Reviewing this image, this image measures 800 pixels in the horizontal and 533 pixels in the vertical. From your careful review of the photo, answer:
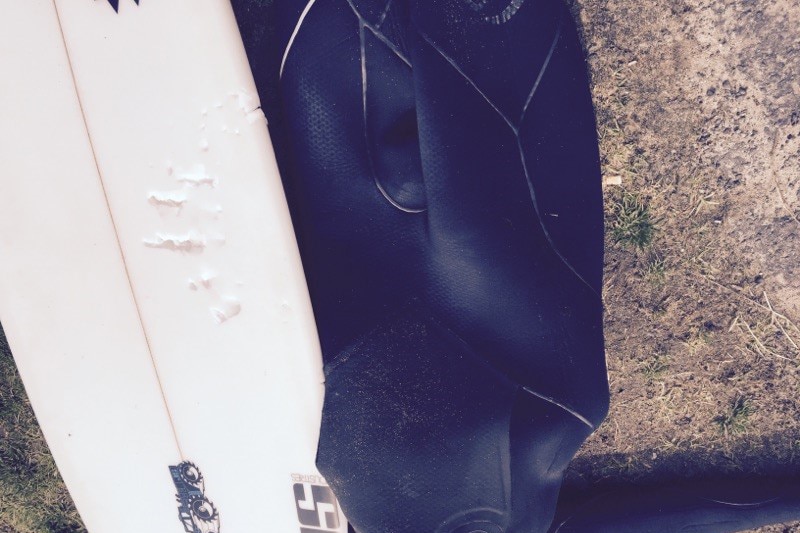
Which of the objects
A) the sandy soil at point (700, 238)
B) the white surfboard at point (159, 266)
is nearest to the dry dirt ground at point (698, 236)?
the sandy soil at point (700, 238)

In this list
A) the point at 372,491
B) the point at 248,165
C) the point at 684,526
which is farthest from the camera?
the point at 684,526

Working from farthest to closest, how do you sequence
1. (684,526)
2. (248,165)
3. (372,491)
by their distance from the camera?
(684,526), (248,165), (372,491)

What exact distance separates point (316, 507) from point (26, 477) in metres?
1.63

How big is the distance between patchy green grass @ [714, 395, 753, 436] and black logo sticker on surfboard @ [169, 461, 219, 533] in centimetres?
205

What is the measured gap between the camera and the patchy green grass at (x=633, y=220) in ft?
7.03

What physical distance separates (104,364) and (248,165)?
2.63ft

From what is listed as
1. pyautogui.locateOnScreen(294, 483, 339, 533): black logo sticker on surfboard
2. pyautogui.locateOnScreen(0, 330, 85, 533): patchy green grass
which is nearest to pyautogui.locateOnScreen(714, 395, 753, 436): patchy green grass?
pyautogui.locateOnScreen(294, 483, 339, 533): black logo sticker on surfboard

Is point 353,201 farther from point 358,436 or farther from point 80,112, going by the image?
point 80,112

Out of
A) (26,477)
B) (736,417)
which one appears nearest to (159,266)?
(26,477)

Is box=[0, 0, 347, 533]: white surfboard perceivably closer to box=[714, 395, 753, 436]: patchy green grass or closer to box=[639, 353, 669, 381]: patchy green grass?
box=[639, 353, 669, 381]: patchy green grass

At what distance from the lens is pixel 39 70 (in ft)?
5.41

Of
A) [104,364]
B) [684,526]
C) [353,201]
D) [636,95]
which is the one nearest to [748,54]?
[636,95]

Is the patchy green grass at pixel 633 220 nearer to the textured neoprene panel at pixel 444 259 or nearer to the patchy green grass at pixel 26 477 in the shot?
the textured neoprene panel at pixel 444 259

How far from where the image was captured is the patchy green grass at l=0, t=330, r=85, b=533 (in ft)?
7.77
